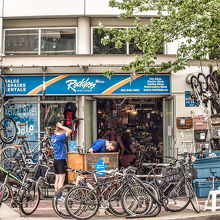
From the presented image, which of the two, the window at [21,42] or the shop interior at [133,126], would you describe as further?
the shop interior at [133,126]

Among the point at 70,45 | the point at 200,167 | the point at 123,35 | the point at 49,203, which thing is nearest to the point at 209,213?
the point at 200,167

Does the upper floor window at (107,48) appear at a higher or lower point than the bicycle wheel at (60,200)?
higher

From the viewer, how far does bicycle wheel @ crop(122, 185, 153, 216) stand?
946 centimetres

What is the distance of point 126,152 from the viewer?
53.8 feet

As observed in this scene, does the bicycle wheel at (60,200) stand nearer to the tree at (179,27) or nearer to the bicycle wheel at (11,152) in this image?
the tree at (179,27)

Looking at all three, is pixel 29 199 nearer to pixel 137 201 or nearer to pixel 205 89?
pixel 137 201

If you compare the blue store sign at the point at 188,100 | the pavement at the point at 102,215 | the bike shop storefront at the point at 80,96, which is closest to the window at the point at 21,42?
the bike shop storefront at the point at 80,96

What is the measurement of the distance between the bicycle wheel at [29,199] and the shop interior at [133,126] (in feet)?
21.2

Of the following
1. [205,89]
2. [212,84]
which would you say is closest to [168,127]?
[205,89]

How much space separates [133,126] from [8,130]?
5016 millimetres

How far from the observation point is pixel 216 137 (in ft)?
47.7

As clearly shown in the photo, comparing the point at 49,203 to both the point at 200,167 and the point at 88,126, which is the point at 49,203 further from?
the point at 200,167

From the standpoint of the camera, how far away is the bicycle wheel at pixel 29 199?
31.4 ft

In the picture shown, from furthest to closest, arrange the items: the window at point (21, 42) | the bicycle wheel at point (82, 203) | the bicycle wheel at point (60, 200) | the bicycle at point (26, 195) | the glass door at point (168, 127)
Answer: the window at point (21, 42) < the glass door at point (168, 127) < the bicycle at point (26, 195) < the bicycle wheel at point (60, 200) < the bicycle wheel at point (82, 203)
